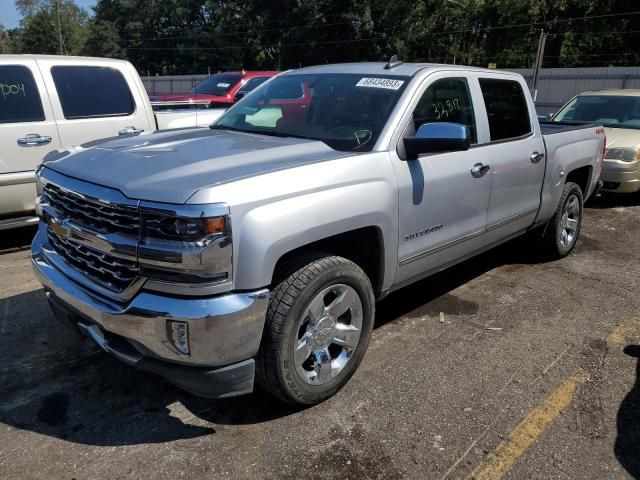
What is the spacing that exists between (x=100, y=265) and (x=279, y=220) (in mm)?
940

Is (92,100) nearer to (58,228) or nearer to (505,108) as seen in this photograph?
(58,228)

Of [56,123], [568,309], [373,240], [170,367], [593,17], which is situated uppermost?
[593,17]

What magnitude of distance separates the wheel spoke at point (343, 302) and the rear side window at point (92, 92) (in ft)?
13.6

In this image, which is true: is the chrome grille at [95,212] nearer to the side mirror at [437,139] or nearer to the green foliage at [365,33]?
the side mirror at [437,139]

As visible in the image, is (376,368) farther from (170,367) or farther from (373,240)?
(170,367)

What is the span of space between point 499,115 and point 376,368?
7.59 ft

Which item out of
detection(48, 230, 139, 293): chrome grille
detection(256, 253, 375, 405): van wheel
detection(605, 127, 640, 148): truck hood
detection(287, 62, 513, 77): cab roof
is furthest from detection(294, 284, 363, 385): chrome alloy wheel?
detection(605, 127, 640, 148): truck hood

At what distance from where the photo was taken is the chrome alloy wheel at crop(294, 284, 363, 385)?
3014 millimetres

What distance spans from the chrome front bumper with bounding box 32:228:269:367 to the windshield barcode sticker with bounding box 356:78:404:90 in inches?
71.7

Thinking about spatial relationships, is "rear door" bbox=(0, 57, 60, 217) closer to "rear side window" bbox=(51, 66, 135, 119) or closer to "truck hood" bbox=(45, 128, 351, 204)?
"rear side window" bbox=(51, 66, 135, 119)

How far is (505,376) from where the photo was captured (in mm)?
3576

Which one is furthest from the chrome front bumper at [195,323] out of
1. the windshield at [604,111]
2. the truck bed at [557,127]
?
the windshield at [604,111]

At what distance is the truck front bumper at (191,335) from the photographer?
8.25ft

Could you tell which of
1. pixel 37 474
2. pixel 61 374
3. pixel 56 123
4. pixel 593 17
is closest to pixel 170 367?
pixel 37 474
